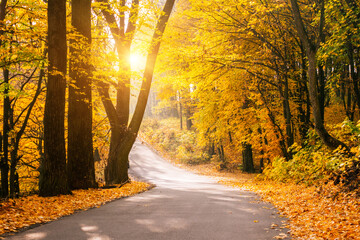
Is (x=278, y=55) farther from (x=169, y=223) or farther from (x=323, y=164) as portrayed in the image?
(x=169, y=223)

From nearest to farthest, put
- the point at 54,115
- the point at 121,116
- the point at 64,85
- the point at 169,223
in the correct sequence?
the point at 169,223
the point at 54,115
the point at 64,85
the point at 121,116

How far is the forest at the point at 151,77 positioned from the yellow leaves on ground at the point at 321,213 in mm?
225

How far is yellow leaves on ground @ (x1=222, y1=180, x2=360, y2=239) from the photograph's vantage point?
190 inches

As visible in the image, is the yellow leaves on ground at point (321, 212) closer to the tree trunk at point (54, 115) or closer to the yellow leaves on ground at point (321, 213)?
the yellow leaves on ground at point (321, 213)

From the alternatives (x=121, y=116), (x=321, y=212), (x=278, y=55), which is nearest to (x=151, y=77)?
(x=121, y=116)

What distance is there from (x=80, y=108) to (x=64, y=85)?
6.51ft

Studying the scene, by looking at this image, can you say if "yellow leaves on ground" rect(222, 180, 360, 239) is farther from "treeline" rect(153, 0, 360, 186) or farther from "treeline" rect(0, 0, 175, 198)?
"treeline" rect(0, 0, 175, 198)

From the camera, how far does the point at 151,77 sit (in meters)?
14.1

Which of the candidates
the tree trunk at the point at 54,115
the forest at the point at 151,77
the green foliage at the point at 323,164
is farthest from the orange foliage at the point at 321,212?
the tree trunk at the point at 54,115

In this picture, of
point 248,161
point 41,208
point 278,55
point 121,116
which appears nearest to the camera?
point 41,208

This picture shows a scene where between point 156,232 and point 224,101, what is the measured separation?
1457 centimetres

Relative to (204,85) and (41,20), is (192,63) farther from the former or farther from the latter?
(41,20)

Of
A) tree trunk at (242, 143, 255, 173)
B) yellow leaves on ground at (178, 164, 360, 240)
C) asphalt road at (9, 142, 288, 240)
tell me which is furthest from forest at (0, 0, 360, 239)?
tree trunk at (242, 143, 255, 173)

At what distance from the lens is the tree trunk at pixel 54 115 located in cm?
866
